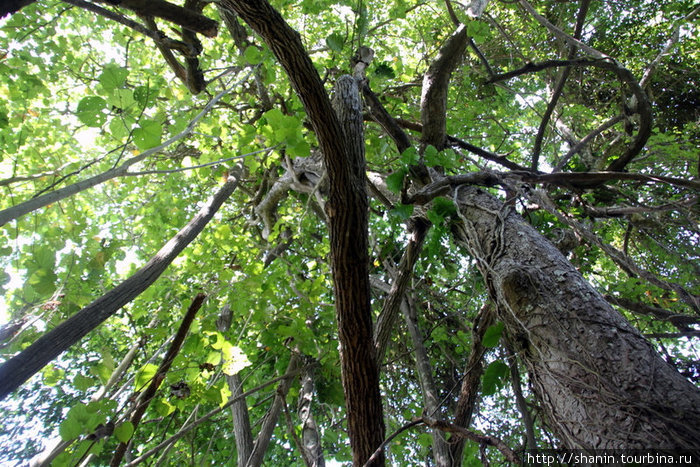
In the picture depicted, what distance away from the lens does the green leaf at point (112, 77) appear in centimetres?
120

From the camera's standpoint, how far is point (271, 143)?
189 cm

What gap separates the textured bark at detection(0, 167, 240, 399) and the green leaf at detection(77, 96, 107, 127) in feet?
2.69

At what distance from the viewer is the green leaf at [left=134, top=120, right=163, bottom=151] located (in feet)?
4.09

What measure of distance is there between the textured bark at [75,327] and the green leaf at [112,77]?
952mm

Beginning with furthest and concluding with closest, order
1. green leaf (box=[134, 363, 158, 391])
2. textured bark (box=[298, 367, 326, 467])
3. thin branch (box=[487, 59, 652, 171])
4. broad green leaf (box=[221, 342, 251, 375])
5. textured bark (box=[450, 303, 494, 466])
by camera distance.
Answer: textured bark (box=[298, 367, 326, 467]) < thin branch (box=[487, 59, 652, 171]) < textured bark (box=[450, 303, 494, 466]) < broad green leaf (box=[221, 342, 251, 375]) < green leaf (box=[134, 363, 158, 391])

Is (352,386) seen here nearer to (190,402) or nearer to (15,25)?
(190,402)

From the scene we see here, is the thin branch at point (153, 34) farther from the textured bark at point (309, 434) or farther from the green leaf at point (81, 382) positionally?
the textured bark at point (309, 434)

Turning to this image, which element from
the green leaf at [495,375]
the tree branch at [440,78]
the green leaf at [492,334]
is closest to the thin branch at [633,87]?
the tree branch at [440,78]

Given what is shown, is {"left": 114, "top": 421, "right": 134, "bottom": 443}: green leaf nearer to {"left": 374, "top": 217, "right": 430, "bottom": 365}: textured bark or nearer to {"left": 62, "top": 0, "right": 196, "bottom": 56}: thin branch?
{"left": 374, "top": 217, "right": 430, "bottom": 365}: textured bark

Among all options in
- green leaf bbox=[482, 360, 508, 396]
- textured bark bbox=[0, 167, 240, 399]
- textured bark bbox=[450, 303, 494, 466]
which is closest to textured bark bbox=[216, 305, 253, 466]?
textured bark bbox=[0, 167, 240, 399]

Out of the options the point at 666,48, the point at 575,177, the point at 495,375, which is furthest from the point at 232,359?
the point at 666,48

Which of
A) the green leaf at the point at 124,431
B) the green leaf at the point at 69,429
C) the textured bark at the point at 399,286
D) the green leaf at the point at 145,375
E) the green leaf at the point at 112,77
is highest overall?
the textured bark at the point at 399,286

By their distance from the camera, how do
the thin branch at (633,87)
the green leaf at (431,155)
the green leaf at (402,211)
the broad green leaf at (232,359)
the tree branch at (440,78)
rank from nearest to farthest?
the broad green leaf at (232,359) → the green leaf at (402,211) → the green leaf at (431,155) → the thin branch at (633,87) → the tree branch at (440,78)

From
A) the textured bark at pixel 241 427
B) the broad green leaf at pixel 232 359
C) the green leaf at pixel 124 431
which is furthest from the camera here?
the textured bark at pixel 241 427
